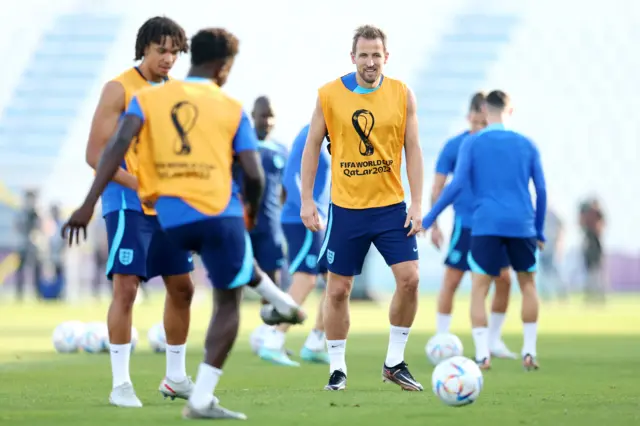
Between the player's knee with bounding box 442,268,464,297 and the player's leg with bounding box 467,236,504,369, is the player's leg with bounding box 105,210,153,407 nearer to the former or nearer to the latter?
the player's leg with bounding box 467,236,504,369

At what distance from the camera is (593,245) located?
3056 cm

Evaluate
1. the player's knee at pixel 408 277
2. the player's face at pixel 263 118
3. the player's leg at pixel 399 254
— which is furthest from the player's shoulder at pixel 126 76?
the player's face at pixel 263 118

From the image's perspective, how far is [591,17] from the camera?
222ft

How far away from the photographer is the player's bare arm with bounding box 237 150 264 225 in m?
6.66

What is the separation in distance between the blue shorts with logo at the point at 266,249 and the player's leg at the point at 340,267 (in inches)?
131

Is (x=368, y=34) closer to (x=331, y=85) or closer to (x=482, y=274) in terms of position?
(x=331, y=85)

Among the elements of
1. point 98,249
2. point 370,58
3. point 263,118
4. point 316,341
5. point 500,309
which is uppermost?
point 370,58

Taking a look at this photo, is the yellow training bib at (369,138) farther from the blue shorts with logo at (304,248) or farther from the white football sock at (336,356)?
the blue shorts with logo at (304,248)

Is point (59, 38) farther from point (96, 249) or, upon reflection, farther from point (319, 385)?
point (319, 385)

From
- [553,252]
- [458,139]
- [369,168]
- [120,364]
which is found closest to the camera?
[120,364]

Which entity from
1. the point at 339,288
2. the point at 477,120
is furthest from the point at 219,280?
the point at 477,120

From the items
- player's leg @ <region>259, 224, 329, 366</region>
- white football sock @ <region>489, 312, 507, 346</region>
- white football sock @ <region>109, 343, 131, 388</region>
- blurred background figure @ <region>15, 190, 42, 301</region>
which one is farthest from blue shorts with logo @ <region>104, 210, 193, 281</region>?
blurred background figure @ <region>15, 190, 42, 301</region>

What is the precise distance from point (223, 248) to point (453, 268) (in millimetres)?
6254

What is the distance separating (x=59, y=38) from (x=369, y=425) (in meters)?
66.2
